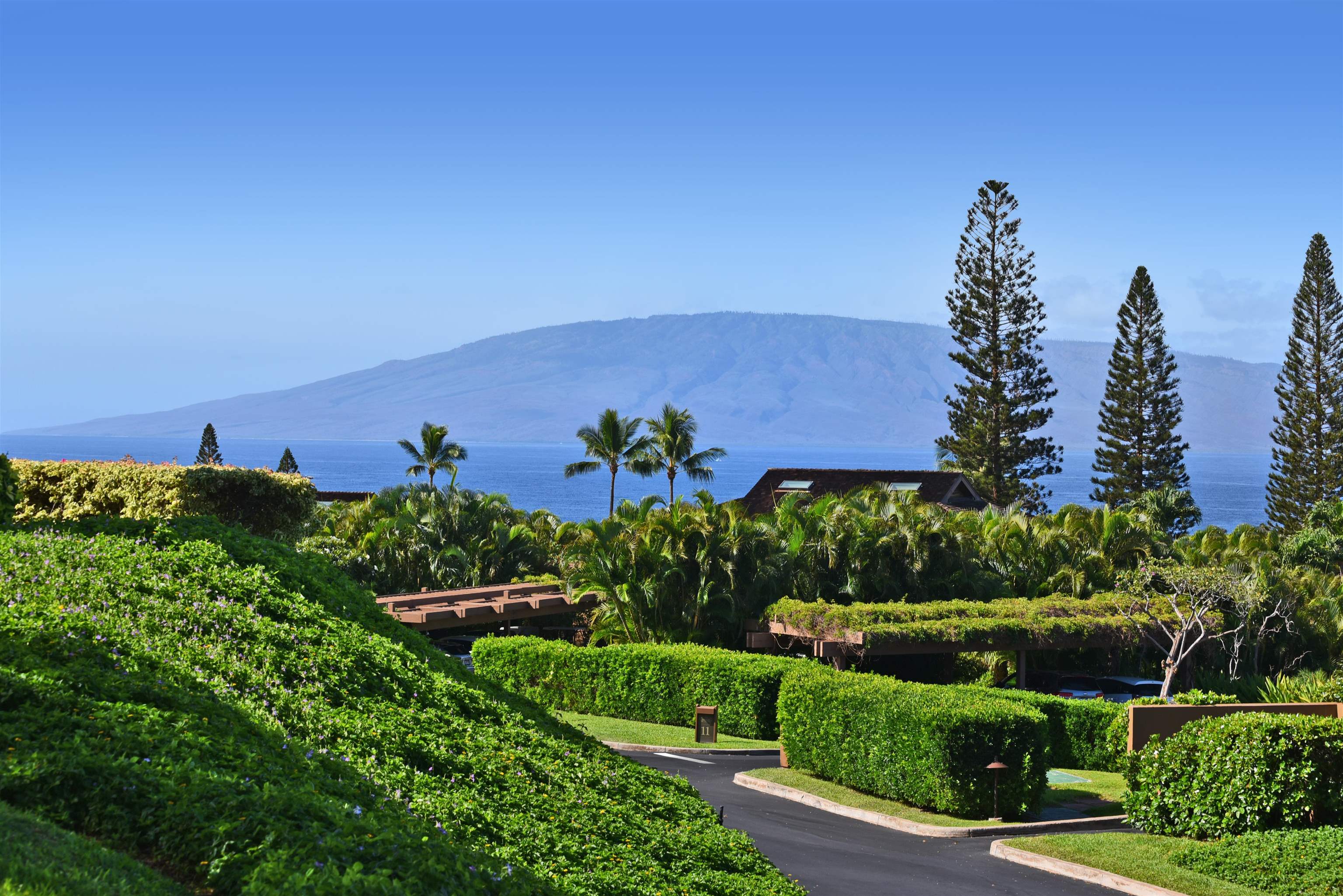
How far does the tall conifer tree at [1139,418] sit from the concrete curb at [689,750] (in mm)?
43418

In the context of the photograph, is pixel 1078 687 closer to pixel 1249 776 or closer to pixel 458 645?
pixel 1249 776

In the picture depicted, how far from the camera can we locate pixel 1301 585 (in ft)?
124

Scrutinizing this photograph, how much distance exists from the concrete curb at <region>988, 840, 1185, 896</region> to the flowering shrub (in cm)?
556

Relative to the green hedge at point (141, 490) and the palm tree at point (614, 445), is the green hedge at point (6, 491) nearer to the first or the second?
the green hedge at point (141, 490)

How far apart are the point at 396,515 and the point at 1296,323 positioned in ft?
151

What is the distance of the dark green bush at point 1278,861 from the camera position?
12.2 m

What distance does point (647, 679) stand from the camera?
2869 centimetres

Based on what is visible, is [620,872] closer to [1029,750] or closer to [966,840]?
[966,840]

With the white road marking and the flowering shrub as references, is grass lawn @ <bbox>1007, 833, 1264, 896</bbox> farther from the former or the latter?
Result: the white road marking

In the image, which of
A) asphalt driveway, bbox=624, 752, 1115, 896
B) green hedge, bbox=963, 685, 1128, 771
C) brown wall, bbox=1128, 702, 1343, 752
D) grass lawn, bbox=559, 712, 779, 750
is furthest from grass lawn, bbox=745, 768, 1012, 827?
green hedge, bbox=963, 685, 1128, 771

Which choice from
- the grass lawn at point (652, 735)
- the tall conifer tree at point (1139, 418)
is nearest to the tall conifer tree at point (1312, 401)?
the tall conifer tree at point (1139, 418)

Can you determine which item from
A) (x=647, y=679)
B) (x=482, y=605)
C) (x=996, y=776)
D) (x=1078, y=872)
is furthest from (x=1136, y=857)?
(x=482, y=605)

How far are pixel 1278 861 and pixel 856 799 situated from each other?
7.39 meters

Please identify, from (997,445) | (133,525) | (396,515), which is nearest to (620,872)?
(133,525)
